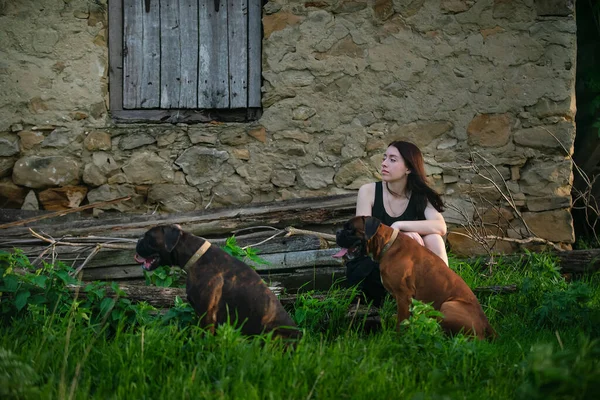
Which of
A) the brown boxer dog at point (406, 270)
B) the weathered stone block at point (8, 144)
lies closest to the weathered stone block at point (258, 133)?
the weathered stone block at point (8, 144)

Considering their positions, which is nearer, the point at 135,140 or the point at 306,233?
the point at 306,233

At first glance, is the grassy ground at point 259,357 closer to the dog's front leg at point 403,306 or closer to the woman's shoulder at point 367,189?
the dog's front leg at point 403,306

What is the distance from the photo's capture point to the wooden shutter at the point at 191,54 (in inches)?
274

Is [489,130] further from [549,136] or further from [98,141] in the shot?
[98,141]

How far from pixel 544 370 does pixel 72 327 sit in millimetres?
2401

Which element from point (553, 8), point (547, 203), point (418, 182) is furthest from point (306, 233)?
point (553, 8)

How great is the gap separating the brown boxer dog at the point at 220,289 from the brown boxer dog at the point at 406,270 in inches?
28.7

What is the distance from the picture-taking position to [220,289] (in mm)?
3904

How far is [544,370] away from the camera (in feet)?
9.23

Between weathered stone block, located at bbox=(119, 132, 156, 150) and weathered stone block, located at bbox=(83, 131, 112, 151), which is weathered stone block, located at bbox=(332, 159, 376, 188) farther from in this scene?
weathered stone block, located at bbox=(83, 131, 112, 151)

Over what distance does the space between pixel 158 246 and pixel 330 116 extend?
3193mm

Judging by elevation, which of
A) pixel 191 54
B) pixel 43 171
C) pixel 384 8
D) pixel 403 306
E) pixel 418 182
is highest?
pixel 384 8

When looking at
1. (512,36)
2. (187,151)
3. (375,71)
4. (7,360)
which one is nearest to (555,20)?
(512,36)

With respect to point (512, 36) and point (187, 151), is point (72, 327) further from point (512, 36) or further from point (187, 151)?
point (512, 36)
